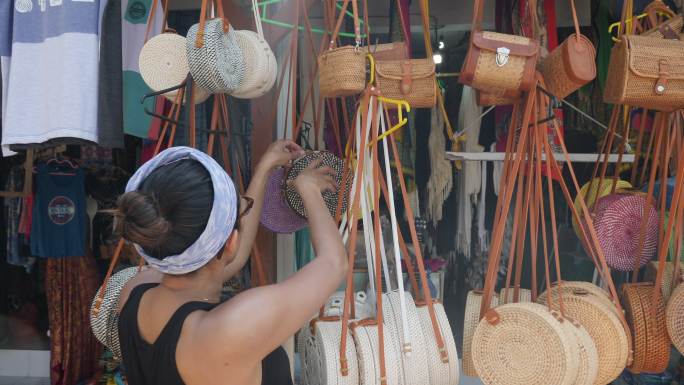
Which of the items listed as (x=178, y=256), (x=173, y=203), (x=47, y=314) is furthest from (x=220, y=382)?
(x=47, y=314)

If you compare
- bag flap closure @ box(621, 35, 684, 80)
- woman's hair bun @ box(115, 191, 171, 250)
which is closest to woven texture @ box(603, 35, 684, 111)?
bag flap closure @ box(621, 35, 684, 80)

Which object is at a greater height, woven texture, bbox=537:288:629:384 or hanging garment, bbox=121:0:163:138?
hanging garment, bbox=121:0:163:138

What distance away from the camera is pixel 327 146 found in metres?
3.38

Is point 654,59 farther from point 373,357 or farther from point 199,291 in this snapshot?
point 199,291

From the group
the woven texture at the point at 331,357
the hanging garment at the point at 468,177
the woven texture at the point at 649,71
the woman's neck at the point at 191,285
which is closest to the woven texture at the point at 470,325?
the woven texture at the point at 331,357

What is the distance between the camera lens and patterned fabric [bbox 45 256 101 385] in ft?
13.2

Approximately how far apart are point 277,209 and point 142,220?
94cm

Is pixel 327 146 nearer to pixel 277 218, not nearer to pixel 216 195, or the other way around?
pixel 277 218

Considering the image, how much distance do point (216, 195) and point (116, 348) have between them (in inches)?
34.2

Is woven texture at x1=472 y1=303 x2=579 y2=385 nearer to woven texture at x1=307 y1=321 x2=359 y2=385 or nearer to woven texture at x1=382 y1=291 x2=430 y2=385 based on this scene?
woven texture at x1=382 y1=291 x2=430 y2=385

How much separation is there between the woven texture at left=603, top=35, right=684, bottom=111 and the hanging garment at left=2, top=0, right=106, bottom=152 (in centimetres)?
182

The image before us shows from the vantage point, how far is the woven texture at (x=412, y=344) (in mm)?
1686

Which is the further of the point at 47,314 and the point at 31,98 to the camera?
the point at 47,314

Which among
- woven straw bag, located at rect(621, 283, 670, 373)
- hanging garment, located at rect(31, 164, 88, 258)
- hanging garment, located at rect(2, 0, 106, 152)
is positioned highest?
hanging garment, located at rect(2, 0, 106, 152)
